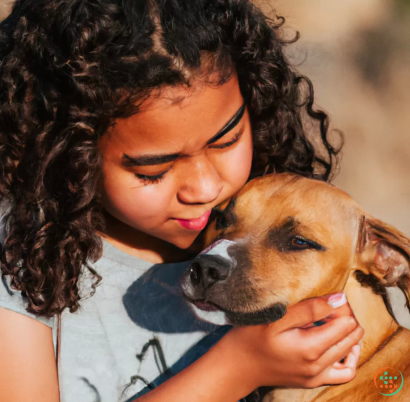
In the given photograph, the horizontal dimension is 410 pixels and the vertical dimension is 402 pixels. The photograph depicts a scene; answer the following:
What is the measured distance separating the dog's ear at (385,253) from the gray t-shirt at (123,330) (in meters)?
0.76

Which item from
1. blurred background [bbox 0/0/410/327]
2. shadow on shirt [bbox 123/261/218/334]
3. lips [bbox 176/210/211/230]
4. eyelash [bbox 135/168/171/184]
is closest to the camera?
eyelash [bbox 135/168/171/184]

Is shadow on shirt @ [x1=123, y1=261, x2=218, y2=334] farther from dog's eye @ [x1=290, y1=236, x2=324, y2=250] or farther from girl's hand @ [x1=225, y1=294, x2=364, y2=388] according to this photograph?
dog's eye @ [x1=290, y1=236, x2=324, y2=250]

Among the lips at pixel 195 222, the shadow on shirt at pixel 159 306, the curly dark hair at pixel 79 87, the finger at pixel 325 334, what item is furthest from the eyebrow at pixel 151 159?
the finger at pixel 325 334

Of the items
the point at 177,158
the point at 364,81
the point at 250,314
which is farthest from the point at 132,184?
the point at 364,81

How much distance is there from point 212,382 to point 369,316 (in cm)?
72

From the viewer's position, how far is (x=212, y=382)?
6.86 ft

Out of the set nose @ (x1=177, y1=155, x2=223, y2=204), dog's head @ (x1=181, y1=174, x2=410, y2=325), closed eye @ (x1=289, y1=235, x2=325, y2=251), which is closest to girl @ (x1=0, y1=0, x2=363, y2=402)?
nose @ (x1=177, y1=155, x2=223, y2=204)

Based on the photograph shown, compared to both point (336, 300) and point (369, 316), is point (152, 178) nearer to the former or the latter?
point (336, 300)

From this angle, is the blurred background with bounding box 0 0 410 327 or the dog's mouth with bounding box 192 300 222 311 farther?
the blurred background with bounding box 0 0 410 327

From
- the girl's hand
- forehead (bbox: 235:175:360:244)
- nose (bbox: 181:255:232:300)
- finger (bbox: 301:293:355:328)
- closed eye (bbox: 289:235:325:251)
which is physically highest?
forehead (bbox: 235:175:360:244)

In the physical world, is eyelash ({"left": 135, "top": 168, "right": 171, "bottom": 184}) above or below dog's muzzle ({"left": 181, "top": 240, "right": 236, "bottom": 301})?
above

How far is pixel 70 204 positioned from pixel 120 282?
50cm

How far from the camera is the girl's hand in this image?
210 centimetres

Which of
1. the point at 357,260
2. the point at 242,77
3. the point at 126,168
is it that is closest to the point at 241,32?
the point at 242,77
